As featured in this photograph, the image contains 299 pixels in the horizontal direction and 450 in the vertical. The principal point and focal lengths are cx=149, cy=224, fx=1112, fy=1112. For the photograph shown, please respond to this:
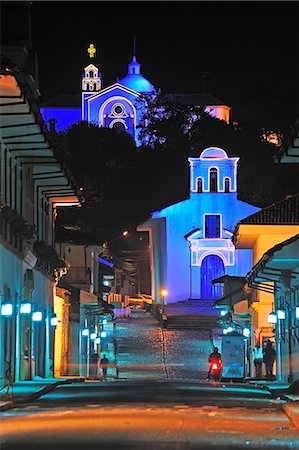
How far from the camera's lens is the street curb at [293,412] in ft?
53.3

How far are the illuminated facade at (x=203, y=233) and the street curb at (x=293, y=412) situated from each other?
62266 millimetres

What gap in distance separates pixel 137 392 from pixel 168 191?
88651 millimetres

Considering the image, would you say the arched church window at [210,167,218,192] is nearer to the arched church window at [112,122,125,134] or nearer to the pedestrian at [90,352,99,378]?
the pedestrian at [90,352,99,378]

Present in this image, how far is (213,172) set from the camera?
3290 inches

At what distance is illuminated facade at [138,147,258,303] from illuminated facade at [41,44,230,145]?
38492 millimetres

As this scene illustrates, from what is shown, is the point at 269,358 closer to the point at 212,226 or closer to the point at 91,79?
the point at 212,226

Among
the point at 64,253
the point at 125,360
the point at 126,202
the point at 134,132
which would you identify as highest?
the point at 134,132

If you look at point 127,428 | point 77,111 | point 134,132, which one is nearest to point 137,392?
point 127,428

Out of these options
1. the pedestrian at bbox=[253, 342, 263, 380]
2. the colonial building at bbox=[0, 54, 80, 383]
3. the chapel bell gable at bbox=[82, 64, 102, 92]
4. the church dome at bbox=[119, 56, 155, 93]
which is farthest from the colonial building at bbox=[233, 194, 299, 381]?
the chapel bell gable at bbox=[82, 64, 102, 92]

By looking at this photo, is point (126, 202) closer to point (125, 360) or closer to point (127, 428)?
point (125, 360)

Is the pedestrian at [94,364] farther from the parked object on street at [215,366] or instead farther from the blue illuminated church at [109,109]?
the blue illuminated church at [109,109]

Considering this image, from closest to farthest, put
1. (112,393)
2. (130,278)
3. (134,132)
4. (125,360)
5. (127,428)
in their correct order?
(127,428) < (112,393) < (125,360) < (130,278) < (134,132)

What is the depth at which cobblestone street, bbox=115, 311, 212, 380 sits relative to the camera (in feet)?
161

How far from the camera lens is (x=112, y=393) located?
2455cm
